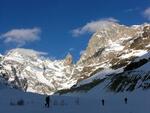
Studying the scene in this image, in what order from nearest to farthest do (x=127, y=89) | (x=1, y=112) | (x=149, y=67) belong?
(x=1, y=112) < (x=127, y=89) < (x=149, y=67)

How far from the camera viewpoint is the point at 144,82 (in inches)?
6093

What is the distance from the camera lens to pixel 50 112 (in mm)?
48125

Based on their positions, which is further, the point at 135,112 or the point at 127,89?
the point at 127,89

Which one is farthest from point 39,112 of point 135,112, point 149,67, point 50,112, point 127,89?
point 149,67

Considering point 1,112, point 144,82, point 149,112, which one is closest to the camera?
point 1,112

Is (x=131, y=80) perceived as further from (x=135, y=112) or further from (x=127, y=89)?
(x=135, y=112)

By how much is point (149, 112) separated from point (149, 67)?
141 metres

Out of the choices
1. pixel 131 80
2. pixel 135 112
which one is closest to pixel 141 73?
pixel 131 80

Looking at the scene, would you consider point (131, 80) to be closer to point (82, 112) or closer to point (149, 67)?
point (149, 67)

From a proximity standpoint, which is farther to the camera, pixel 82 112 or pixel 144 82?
pixel 144 82

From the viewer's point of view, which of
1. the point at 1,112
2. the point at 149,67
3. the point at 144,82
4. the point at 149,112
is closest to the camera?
the point at 1,112

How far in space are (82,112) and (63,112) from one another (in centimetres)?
298

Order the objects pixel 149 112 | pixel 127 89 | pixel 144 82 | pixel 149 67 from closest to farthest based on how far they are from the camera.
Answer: pixel 149 112
pixel 144 82
pixel 127 89
pixel 149 67

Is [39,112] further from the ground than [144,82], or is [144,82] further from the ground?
[144,82]
